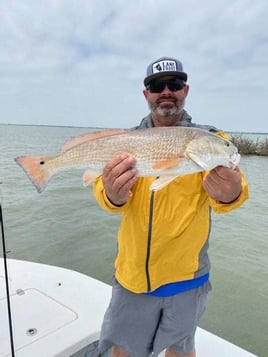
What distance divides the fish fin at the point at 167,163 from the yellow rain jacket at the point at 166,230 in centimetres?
24

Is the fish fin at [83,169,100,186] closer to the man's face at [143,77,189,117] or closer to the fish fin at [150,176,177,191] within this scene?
the fish fin at [150,176,177,191]

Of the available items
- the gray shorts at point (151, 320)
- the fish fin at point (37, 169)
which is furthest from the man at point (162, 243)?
the fish fin at point (37, 169)

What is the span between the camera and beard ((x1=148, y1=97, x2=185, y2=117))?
207 cm

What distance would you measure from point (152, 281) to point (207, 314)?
11.2ft

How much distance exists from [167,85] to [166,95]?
61 mm

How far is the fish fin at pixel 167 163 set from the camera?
170cm

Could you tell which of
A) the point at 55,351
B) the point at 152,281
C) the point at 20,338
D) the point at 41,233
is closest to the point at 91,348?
the point at 55,351

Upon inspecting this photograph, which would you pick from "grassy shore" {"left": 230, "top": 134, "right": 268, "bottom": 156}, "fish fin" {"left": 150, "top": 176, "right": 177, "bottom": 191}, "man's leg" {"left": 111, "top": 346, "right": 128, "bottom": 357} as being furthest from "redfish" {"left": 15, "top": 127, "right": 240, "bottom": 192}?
"grassy shore" {"left": 230, "top": 134, "right": 268, "bottom": 156}

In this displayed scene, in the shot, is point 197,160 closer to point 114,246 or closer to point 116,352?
point 116,352

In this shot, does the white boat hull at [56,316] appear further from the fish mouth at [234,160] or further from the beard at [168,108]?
the beard at [168,108]

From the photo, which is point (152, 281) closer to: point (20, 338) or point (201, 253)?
point (201, 253)

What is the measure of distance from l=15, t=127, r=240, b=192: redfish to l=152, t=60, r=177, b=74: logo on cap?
0.47 meters


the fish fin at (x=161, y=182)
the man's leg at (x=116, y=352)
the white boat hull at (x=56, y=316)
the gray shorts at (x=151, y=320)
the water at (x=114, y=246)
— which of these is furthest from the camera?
the water at (x=114, y=246)

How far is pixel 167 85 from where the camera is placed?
2.06 meters
